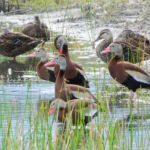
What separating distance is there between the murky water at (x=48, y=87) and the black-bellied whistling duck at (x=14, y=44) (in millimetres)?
211

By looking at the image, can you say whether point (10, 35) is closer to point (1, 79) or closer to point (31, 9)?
point (1, 79)

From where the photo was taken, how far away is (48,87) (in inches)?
360

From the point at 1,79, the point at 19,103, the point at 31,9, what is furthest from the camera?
the point at 31,9

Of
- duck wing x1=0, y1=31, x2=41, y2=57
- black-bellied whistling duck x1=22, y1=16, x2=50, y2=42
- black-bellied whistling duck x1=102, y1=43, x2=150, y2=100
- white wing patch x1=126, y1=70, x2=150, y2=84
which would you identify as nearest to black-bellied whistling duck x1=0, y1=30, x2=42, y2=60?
duck wing x1=0, y1=31, x2=41, y2=57

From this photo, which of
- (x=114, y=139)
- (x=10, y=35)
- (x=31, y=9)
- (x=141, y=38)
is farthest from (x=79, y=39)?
(x=114, y=139)

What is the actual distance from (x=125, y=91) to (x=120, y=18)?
7.96m

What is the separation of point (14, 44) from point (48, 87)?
3.44 meters

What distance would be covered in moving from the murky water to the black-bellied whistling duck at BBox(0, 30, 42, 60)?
211 mm

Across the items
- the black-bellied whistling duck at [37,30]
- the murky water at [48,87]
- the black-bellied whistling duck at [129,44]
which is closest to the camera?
the murky water at [48,87]

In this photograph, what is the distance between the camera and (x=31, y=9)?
21266mm

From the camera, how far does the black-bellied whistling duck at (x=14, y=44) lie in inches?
482

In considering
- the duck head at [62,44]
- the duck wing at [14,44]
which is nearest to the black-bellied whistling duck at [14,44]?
the duck wing at [14,44]

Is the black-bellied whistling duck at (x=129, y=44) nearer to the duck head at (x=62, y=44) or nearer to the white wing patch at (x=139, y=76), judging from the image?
the duck head at (x=62, y=44)

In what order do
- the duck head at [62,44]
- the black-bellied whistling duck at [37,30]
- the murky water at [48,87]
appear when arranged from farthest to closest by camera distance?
the black-bellied whistling duck at [37,30], the duck head at [62,44], the murky water at [48,87]
